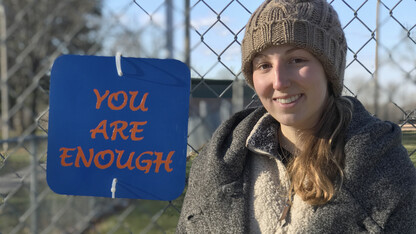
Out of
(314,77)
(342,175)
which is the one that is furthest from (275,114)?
(342,175)

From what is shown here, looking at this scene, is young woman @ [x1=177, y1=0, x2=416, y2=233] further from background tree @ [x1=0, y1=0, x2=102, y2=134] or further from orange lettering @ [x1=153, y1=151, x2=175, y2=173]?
background tree @ [x1=0, y1=0, x2=102, y2=134]

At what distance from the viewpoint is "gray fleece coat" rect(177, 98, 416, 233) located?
46.9 inches

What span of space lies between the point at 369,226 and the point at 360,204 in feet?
0.22

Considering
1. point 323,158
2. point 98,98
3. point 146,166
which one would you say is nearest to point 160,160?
point 146,166

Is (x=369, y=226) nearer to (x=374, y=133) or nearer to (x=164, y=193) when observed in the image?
(x=374, y=133)

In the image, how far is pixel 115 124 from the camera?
1412 millimetres

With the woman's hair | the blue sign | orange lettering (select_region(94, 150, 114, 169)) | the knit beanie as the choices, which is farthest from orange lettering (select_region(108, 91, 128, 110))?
the woman's hair

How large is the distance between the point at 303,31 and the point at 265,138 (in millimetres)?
383

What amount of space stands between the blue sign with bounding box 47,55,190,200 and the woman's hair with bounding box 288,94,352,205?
1.37 feet

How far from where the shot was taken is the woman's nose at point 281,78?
126cm

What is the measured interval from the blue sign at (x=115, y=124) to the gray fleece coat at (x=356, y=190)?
200 mm

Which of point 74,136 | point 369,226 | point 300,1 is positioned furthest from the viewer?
point 74,136

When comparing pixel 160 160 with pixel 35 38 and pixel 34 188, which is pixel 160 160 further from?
pixel 35 38

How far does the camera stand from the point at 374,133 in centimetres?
124
